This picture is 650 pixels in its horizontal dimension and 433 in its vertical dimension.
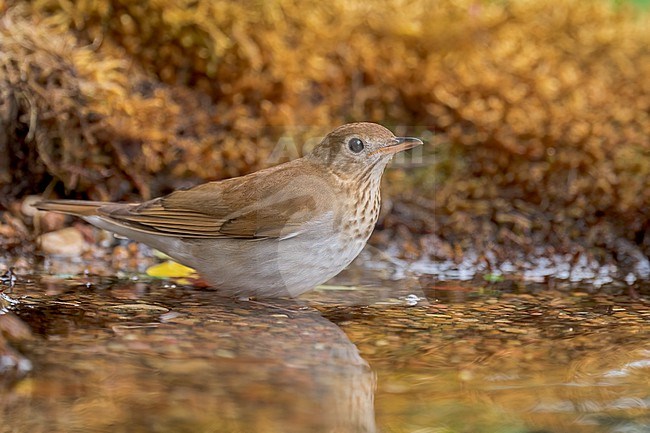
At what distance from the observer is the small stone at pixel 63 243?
4617 millimetres

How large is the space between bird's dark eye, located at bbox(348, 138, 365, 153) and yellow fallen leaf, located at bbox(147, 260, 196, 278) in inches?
40.1

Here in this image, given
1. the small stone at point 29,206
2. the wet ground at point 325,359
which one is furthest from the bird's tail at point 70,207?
the small stone at point 29,206

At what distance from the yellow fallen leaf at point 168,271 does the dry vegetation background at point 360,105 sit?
81 centimetres

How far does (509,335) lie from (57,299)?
5.87 feet

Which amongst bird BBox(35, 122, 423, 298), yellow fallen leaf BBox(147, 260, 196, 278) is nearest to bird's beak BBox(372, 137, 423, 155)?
bird BBox(35, 122, 423, 298)

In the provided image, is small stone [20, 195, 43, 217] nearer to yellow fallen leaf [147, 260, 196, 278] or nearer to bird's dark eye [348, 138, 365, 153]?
yellow fallen leaf [147, 260, 196, 278]

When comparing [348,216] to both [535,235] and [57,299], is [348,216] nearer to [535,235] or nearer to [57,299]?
[57,299]

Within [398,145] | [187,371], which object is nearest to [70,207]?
[398,145]

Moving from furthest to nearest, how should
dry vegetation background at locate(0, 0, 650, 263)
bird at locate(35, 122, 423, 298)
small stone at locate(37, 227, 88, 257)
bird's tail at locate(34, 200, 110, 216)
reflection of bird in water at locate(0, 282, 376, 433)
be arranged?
dry vegetation background at locate(0, 0, 650, 263), small stone at locate(37, 227, 88, 257), bird's tail at locate(34, 200, 110, 216), bird at locate(35, 122, 423, 298), reflection of bird in water at locate(0, 282, 376, 433)

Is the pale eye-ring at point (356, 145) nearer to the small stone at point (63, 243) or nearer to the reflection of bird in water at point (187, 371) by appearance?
the reflection of bird in water at point (187, 371)

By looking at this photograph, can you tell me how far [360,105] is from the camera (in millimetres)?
5840

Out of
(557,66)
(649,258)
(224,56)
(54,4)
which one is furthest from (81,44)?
(649,258)

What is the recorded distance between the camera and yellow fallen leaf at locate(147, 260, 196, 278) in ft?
14.3

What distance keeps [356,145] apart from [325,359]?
143 cm
